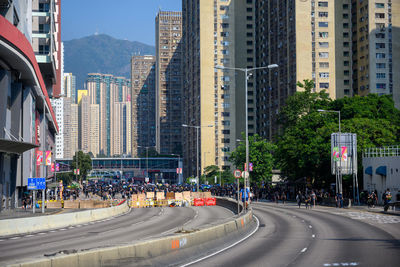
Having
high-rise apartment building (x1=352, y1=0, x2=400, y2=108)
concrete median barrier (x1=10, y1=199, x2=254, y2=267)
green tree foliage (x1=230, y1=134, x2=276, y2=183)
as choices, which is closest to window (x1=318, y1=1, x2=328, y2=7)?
high-rise apartment building (x1=352, y1=0, x2=400, y2=108)

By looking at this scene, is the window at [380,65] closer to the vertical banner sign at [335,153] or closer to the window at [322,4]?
the window at [322,4]

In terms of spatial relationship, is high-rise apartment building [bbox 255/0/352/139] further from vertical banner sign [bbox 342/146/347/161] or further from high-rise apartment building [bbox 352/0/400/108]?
vertical banner sign [bbox 342/146/347/161]

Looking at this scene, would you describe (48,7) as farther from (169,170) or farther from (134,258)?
(169,170)

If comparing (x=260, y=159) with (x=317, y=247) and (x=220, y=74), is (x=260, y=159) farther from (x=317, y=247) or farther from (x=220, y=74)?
(x=317, y=247)

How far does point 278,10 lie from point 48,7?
190 ft

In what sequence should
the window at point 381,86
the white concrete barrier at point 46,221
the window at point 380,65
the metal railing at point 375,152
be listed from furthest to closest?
the window at point 380,65 < the window at point 381,86 < the metal railing at point 375,152 < the white concrete barrier at point 46,221

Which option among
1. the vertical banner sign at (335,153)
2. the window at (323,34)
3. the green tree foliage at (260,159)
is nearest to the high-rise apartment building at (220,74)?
the window at (323,34)

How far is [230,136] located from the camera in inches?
5536

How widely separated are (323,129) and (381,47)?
183ft

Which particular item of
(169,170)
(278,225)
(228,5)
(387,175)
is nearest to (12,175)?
(278,225)

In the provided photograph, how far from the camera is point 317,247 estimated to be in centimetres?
2116

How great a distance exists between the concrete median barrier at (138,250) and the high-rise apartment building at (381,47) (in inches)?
3818

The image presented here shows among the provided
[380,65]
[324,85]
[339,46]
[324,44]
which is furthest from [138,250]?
[339,46]

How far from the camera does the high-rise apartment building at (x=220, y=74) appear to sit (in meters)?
139
